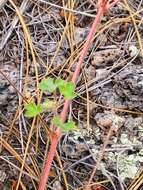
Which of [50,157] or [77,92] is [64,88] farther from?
[77,92]

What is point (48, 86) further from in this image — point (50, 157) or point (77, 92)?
point (77, 92)

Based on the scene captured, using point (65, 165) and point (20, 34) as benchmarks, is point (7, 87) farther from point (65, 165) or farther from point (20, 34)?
point (65, 165)

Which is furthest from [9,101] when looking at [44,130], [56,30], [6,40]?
[56,30]

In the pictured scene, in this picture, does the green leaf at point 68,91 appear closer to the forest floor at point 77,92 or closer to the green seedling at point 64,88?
the green seedling at point 64,88

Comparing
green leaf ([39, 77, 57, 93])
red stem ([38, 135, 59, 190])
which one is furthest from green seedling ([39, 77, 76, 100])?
red stem ([38, 135, 59, 190])

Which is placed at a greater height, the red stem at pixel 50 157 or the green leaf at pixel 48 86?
the green leaf at pixel 48 86

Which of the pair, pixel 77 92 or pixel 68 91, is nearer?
pixel 68 91

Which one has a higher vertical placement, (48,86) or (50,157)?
(48,86)

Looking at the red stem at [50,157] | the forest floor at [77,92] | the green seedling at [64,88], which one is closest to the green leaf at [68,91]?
the green seedling at [64,88]

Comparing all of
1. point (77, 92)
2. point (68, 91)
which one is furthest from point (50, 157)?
point (77, 92)
